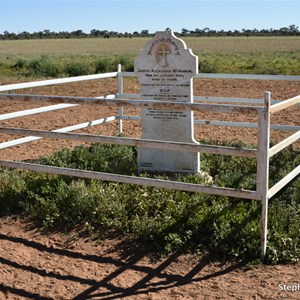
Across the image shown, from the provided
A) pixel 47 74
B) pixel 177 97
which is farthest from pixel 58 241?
pixel 47 74

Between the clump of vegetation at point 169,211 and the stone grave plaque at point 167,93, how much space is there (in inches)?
15.2

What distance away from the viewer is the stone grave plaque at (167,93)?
7152mm

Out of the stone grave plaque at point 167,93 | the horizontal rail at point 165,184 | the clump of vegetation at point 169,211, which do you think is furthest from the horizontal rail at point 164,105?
the stone grave plaque at point 167,93

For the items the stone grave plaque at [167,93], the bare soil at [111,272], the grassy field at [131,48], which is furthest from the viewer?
the grassy field at [131,48]

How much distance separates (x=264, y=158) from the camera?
4.60 metres

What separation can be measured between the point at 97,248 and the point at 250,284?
1.47 metres

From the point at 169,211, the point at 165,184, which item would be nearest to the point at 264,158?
the point at 165,184

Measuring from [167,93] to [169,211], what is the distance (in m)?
2.22

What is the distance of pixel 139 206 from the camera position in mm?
5730

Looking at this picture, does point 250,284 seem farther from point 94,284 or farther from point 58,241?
point 58,241

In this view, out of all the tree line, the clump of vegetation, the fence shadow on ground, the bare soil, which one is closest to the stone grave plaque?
the clump of vegetation

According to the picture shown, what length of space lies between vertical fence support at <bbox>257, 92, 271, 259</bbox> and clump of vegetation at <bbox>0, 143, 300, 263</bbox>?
189 millimetres

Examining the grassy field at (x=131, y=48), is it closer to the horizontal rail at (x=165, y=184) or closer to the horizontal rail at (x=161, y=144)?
the horizontal rail at (x=161, y=144)

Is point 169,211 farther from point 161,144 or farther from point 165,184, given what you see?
point 161,144
